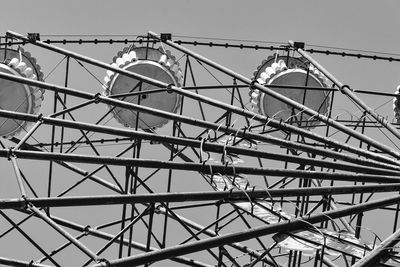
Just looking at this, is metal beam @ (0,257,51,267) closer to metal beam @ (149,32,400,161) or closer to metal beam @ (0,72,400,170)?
metal beam @ (0,72,400,170)

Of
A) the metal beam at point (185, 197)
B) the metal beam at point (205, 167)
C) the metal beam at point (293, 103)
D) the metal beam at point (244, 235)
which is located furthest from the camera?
the metal beam at point (293, 103)

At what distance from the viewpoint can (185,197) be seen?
20.7m

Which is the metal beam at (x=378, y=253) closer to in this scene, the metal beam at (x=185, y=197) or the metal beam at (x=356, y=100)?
the metal beam at (x=185, y=197)

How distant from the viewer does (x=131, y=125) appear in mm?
33469

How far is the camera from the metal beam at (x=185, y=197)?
2012 centimetres

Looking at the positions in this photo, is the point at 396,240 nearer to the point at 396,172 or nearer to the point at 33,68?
the point at 396,172

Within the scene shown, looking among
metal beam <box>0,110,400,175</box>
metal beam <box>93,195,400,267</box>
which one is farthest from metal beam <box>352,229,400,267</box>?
metal beam <box>0,110,400,175</box>

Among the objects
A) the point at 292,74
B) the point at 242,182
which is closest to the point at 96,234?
the point at 242,182

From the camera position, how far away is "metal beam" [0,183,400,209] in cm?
2012

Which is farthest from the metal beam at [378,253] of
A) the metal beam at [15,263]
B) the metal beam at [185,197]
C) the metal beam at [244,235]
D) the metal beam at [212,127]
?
the metal beam at [15,263]

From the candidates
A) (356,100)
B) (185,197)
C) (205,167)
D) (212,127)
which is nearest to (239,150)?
(205,167)

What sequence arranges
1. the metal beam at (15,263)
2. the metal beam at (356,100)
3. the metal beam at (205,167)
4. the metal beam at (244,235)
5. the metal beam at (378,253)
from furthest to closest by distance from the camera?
the metal beam at (356,100) < the metal beam at (15,263) < the metal beam at (205,167) < the metal beam at (378,253) < the metal beam at (244,235)

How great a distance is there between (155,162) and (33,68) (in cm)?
1276

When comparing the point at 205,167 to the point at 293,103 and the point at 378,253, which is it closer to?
the point at 378,253
